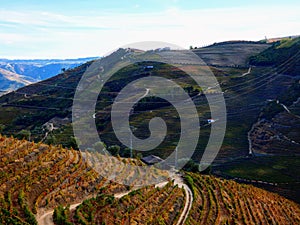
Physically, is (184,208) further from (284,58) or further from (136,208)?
(284,58)

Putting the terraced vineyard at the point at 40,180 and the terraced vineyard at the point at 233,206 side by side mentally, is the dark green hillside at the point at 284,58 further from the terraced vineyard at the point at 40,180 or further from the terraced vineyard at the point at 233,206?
the terraced vineyard at the point at 40,180

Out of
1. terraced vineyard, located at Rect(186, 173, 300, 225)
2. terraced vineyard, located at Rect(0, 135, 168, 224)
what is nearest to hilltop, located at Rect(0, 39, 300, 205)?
terraced vineyard, located at Rect(186, 173, 300, 225)

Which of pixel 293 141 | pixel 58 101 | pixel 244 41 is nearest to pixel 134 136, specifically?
pixel 293 141

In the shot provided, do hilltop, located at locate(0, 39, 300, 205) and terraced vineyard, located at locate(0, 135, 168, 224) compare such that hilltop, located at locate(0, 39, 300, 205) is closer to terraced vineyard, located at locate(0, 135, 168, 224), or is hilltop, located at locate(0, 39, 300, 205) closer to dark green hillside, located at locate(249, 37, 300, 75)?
dark green hillside, located at locate(249, 37, 300, 75)

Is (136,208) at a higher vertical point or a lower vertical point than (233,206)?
higher

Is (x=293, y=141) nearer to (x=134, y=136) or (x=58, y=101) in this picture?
(x=134, y=136)

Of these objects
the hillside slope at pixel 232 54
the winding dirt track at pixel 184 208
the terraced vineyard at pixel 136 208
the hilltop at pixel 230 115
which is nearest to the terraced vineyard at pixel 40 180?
the winding dirt track at pixel 184 208

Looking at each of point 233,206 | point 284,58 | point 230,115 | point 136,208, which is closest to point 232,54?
point 284,58

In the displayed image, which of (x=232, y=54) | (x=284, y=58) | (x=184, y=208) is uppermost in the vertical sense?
(x=232, y=54)

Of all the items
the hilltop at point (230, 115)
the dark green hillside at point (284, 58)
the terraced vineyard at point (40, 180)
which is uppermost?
the dark green hillside at point (284, 58)
